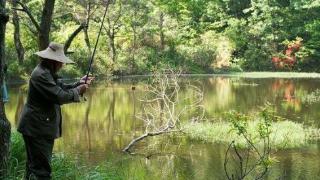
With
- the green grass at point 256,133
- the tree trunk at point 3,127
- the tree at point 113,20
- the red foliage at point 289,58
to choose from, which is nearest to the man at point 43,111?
the tree trunk at point 3,127

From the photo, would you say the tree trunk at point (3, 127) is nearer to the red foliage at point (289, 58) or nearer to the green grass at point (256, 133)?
the green grass at point (256, 133)

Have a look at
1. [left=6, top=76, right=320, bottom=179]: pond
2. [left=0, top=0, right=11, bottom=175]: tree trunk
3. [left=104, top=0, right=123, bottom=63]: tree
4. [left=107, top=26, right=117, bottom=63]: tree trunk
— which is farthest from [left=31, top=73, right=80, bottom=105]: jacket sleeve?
[left=107, top=26, right=117, bottom=63]: tree trunk

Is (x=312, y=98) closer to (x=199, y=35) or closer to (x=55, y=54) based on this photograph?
(x=55, y=54)

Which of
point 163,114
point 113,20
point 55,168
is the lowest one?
point 163,114

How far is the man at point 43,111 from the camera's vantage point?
432 cm

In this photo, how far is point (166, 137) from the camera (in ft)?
43.8

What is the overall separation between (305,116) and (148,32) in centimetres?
1952

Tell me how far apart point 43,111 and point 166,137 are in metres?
9.04

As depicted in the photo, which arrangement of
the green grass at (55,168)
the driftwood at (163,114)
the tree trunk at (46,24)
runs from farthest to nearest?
the driftwood at (163,114)
the tree trunk at (46,24)
the green grass at (55,168)

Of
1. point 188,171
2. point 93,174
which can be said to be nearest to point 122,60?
point 188,171

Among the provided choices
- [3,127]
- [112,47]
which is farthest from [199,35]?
[3,127]

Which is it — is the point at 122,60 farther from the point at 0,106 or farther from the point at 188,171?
the point at 0,106

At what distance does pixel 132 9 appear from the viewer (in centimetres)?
3284

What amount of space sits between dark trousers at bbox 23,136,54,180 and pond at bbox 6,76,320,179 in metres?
4.45
